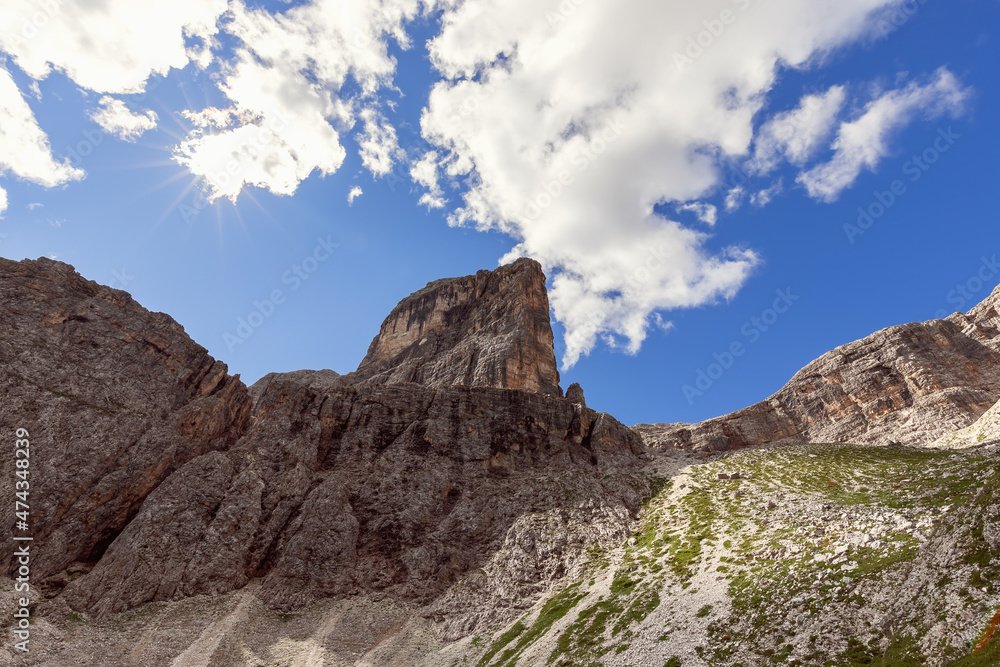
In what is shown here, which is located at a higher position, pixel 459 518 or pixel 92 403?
pixel 92 403

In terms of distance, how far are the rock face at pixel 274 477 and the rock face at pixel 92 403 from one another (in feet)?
0.86

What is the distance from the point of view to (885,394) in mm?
107500

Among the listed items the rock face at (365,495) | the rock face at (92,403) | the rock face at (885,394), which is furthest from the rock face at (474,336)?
the rock face at (885,394)

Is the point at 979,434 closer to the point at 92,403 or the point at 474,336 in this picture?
the point at 474,336

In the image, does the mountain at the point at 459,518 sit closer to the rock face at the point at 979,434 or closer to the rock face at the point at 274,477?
the rock face at the point at 274,477

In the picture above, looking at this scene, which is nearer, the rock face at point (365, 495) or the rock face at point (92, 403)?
the rock face at point (365, 495)

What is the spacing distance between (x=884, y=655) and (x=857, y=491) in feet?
117

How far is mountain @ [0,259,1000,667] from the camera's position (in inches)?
1362

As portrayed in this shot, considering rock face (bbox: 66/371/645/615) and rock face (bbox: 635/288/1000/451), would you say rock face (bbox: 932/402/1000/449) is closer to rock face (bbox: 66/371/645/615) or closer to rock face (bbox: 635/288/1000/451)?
rock face (bbox: 635/288/1000/451)

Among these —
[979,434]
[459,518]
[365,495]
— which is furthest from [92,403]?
[979,434]

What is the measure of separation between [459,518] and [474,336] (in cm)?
6590

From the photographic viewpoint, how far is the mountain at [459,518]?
34.6 metres

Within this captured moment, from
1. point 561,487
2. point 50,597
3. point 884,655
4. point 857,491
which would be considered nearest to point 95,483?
point 50,597

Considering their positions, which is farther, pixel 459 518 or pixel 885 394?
pixel 885 394
